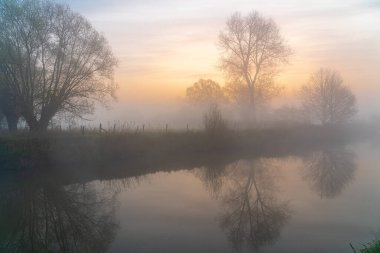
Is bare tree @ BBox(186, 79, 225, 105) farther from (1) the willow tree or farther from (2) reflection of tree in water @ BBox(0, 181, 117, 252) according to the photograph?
(2) reflection of tree in water @ BBox(0, 181, 117, 252)

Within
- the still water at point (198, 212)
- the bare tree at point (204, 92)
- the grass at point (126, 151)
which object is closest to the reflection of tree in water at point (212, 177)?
the still water at point (198, 212)

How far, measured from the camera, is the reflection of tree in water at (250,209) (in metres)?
11.6

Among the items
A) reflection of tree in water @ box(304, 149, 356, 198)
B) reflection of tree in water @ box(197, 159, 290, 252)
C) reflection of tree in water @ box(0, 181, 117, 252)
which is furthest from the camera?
reflection of tree in water @ box(304, 149, 356, 198)

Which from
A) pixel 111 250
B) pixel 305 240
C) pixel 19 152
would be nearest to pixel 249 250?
pixel 305 240

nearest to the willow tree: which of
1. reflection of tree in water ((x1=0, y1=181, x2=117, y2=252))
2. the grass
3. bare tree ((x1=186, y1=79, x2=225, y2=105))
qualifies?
the grass

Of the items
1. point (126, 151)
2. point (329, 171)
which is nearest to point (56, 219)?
point (126, 151)

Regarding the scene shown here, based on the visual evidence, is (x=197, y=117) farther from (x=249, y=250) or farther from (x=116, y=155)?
(x=249, y=250)

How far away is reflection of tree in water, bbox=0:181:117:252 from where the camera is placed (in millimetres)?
11477

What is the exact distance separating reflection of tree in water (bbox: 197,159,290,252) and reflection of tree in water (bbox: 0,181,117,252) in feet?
12.6

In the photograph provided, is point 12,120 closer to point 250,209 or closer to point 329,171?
point 329,171

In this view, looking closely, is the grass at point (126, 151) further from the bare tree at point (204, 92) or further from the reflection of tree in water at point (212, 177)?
the bare tree at point (204, 92)

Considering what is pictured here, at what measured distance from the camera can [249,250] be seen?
10.6 m

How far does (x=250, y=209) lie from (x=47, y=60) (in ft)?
69.6

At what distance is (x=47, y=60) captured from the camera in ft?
97.3
